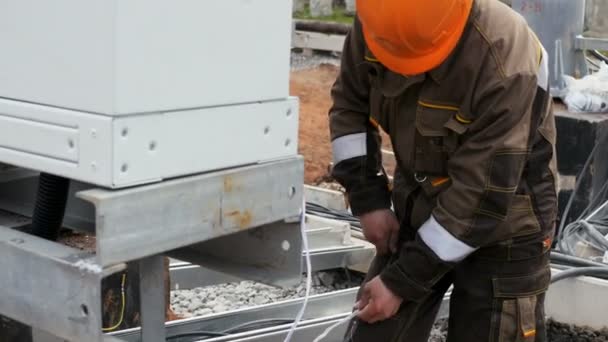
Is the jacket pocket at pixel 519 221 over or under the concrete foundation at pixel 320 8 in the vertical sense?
over

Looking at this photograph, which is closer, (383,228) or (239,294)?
(383,228)

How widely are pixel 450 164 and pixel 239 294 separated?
9.05 ft

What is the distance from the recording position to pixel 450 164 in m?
2.66

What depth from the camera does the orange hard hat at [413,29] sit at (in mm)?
2473

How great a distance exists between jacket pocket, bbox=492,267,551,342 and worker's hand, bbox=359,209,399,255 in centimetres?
39

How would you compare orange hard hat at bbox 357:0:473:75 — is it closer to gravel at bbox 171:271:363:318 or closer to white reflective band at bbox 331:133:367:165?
white reflective band at bbox 331:133:367:165

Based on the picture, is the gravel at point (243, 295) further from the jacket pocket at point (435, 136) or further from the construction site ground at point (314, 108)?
the construction site ground at point (314, 108)

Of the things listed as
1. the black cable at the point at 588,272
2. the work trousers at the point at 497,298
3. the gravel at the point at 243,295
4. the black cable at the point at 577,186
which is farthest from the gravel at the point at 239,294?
the work trousers at the point at 497,298

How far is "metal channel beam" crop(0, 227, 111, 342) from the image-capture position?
5.86 ft

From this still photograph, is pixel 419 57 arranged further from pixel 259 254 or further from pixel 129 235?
pixel 129 235

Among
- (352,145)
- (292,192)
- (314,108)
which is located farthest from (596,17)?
(292,192)

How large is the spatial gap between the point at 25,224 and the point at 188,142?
33.0 inches

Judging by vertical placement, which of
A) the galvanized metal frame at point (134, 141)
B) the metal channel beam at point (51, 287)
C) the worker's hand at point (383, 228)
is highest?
the galvanized metal frame at point (134, 141)

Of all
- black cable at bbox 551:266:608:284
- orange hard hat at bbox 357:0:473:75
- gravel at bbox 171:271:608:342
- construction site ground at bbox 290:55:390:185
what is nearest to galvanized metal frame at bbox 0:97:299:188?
orange hard hat at bbox 357:0:473:75
